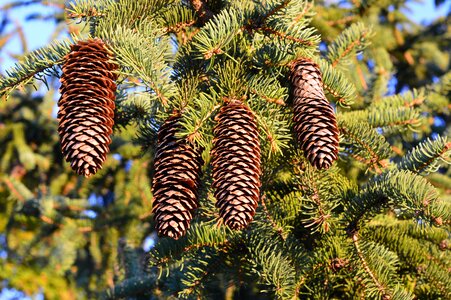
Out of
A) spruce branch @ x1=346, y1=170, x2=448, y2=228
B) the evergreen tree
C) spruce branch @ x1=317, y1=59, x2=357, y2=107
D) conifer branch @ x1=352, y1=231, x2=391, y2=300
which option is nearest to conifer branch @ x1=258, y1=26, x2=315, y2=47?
the evergreen tree

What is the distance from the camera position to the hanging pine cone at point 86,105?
1.30 meters

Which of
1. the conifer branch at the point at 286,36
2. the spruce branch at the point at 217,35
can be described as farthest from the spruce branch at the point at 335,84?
the spruce branch at the point at 217,35

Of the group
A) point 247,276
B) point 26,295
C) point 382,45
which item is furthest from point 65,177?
point 247,276

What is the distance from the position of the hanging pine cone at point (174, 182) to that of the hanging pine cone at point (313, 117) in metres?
0.26

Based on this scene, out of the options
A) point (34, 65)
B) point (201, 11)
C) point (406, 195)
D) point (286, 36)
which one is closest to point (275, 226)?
point (406, 195)

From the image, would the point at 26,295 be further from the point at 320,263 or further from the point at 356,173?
the point at 320,263

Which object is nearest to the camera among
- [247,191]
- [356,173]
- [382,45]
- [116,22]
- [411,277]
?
[247,191]

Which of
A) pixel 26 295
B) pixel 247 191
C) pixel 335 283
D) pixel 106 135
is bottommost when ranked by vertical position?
pixel 335 283

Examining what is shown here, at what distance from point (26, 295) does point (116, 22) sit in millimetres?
4079

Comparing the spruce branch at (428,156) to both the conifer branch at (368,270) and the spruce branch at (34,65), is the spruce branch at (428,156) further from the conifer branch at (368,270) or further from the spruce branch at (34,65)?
the spruce branch at (34,65)

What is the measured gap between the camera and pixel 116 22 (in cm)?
147

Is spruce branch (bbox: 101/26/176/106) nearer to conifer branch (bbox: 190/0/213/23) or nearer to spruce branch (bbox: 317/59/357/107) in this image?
conifer branch (bbox: 190/0/213/23)

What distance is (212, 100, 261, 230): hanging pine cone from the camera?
1312mm

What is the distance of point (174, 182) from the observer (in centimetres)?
138
